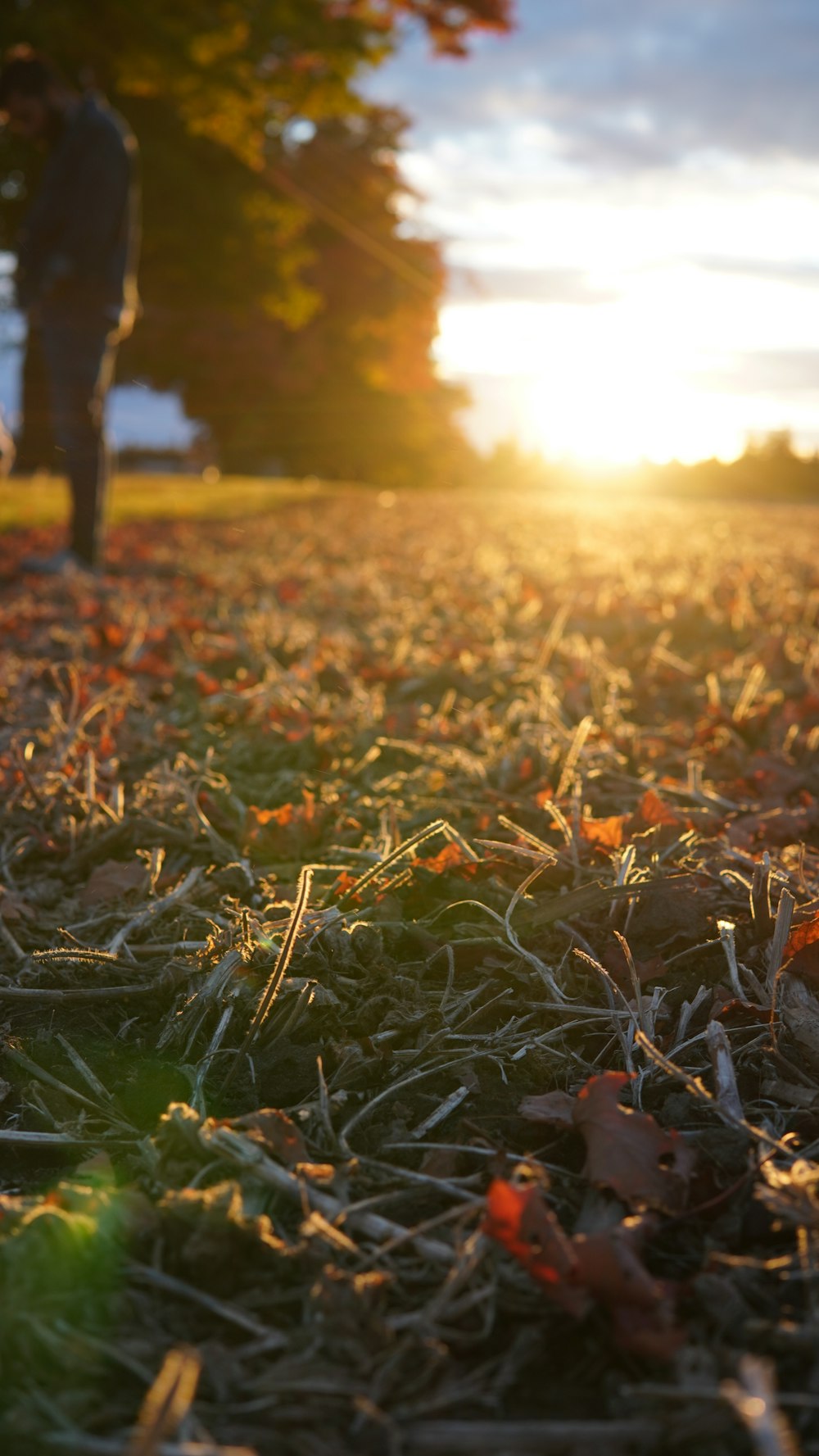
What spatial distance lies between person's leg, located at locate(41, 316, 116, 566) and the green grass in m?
2.31

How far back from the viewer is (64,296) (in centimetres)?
584

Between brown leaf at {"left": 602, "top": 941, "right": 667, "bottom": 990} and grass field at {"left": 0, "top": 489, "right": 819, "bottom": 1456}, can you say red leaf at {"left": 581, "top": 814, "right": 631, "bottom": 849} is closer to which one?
grass field at {"left": 0, "top": 489, "right": 819, "bottom": 1456}

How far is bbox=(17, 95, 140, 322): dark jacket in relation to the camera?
5586 mm

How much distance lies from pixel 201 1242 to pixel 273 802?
144cm

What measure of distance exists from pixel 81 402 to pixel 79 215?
36.9 inches

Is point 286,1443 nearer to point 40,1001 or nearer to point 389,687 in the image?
point 40,1001

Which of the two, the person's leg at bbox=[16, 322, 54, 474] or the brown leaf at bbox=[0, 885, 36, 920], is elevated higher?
the person's leg at bbox=[16, 322, 54, 474]

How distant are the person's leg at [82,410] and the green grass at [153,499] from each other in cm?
231

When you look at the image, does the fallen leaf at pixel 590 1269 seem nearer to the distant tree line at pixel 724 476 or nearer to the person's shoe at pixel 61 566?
the person's shoe at pixel 61 566

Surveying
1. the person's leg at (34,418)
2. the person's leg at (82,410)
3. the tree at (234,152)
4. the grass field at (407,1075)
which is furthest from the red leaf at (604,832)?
the person's leg at (34,418)

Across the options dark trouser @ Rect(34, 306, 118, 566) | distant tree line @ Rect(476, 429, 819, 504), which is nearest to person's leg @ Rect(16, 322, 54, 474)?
dark trouser @ Rect(34, 306, 118, 566)

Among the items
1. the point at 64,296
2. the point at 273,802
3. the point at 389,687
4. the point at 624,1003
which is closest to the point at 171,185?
the point at 64,296

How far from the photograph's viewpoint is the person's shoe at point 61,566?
19.2 ft

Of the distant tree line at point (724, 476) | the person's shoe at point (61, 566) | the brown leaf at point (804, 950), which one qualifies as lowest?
the brown leaf at point (804, 950)
